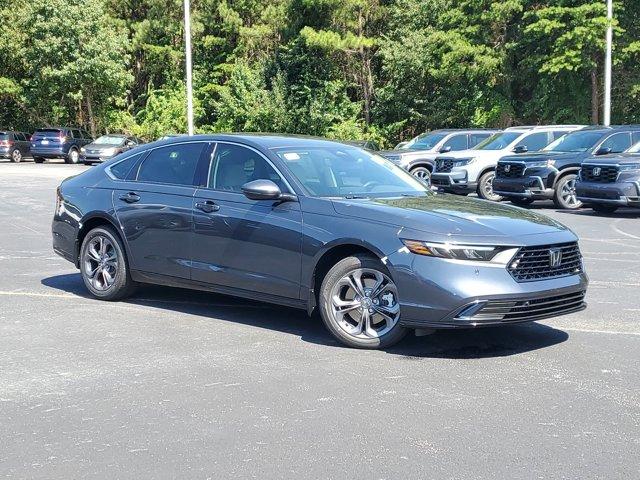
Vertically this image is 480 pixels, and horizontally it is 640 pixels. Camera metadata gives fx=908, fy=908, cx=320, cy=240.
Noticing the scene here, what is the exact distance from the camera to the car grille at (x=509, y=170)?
19422mm

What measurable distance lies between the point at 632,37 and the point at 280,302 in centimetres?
3503

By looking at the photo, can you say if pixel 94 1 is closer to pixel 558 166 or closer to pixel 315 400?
pixel 558 166

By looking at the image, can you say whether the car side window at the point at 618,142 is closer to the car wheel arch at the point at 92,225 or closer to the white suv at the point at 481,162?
the white suv at the point at 481,162

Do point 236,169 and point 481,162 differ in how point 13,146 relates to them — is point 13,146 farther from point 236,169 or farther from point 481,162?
point 236,169

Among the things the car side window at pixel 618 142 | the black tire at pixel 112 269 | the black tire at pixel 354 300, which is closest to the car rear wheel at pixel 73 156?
the car side window at pixel 618 142

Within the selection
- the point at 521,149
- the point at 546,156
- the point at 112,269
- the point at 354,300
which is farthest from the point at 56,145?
the point at 354,300

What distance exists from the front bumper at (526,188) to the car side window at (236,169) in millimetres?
12273

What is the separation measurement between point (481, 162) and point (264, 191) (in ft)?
52.1

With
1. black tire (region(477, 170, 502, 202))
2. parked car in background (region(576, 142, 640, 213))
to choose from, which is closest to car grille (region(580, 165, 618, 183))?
parked car in background (region(576, 142, 640, 213))

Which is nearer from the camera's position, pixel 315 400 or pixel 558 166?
pixel 315 400

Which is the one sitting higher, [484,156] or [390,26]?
Result: [390,26]

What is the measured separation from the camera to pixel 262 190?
23.3ft

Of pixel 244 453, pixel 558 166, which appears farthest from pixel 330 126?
pixel 244 453

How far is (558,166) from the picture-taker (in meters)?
19.0
